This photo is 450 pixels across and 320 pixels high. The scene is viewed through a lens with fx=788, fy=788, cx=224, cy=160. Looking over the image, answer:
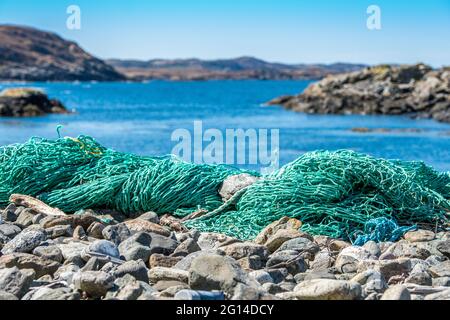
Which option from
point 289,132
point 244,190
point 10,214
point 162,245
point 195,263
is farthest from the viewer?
point 289,132

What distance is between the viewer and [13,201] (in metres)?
6.43

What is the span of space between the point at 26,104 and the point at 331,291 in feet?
136

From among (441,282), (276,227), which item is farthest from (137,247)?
(441,282)

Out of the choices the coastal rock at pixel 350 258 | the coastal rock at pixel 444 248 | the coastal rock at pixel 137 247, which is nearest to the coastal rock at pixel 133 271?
the coastal rock at pixel 137 247

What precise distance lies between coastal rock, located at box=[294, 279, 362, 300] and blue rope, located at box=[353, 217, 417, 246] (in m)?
1.87

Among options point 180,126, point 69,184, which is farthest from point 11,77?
point 69,184

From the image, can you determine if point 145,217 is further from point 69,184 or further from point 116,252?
point 116,252

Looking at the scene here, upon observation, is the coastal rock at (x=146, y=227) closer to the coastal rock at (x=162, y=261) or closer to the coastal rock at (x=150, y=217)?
the coastal rock at (x=150, y=217)

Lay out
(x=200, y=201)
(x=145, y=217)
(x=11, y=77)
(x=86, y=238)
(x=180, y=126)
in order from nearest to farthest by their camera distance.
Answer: (x=86, y=238) → (x=145, y=217) → (x=200, y=201) → (x=180, y=126) → (x=11, y=77)

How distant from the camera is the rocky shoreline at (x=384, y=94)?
4512 cm

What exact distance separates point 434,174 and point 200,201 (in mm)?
2157

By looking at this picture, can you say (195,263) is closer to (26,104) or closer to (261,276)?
(261,276)

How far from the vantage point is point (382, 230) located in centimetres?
583


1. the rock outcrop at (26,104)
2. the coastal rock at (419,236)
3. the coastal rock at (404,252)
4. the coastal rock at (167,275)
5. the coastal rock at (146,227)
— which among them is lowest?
the rock outcrop at (26,104)
